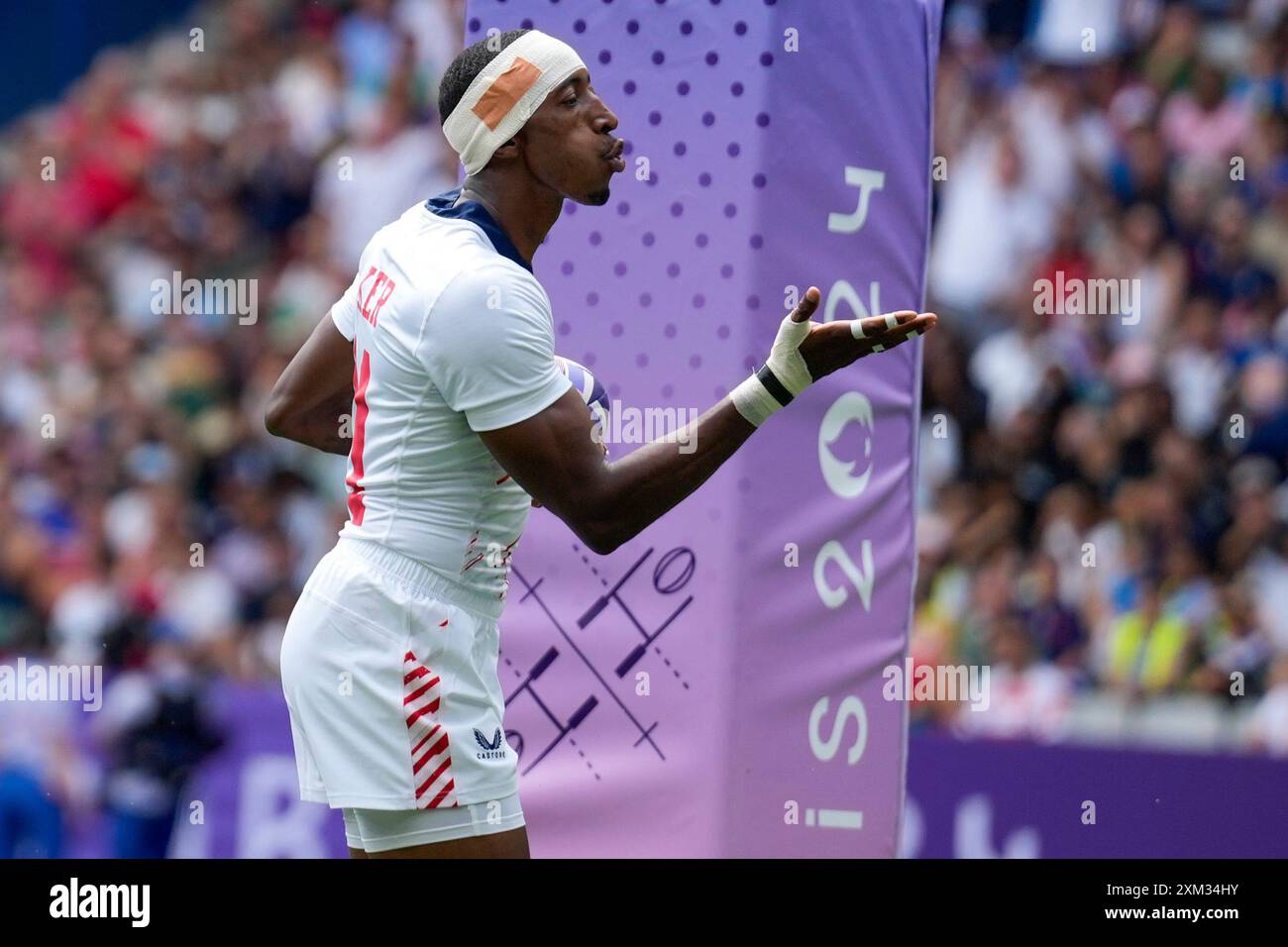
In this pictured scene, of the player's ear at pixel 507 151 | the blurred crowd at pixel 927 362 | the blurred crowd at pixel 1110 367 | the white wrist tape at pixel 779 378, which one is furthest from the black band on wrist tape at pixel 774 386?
the blurred crowd at pixel 1110 367

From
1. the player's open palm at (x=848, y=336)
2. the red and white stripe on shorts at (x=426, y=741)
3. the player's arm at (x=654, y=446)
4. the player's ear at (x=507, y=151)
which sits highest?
the player's ear at (x=507, y=151)

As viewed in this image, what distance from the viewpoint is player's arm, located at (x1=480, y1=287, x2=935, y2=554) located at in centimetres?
333

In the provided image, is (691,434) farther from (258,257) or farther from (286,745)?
Answer: (258,257)

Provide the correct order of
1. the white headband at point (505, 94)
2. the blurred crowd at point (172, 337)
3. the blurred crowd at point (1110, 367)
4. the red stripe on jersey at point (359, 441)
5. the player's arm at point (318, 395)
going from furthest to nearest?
the blurred crowd at point (1110, 367), the blurred crowd at point (172, 337), the player's arm at point (318, 395), the white headband at point (505, 94), the red stripe on jersey at point (359, 441)

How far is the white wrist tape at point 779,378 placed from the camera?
3422mm

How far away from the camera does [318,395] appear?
3.97 meters

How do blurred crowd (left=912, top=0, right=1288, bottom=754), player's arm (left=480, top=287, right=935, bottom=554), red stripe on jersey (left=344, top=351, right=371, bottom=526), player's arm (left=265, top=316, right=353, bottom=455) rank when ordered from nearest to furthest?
player's arm (left=480, top=287, right=935, bottom=554), red stripe on jersey (left=344, top=351, right=371, bottom=526), player's arm (left=265, top=316, right=353, bottom=455), blurred crowd (left=912, top=0, right=1288, bottom=754)

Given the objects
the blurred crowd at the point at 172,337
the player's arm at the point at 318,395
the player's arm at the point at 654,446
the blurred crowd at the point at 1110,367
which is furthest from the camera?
the blurred crowd at the point at 1110,367

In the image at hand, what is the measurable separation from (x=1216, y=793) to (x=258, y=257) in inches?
199

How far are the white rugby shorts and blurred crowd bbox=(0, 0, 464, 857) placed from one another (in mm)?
3342

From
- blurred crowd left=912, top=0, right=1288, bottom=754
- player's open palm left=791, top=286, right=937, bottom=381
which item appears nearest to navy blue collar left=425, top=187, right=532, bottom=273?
player's open palm left=791, top=286, right=937, bottom=381

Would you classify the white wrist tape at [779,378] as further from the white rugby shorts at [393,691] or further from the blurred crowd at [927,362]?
the blurred crowd at [927,362]

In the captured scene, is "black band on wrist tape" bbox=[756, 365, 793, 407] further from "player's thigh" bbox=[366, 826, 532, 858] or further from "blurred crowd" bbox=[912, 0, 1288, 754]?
"blurred crowd" bbox=[912, 0, 1288, 754]

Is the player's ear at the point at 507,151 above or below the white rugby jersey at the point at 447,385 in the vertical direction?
above
